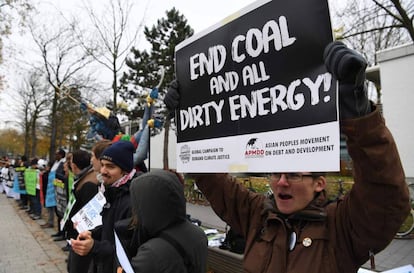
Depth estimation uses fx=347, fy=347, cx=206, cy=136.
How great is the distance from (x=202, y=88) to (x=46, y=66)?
24743mm

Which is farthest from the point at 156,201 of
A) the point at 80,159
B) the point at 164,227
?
the point at 80,159

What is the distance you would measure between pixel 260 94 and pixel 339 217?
639mm

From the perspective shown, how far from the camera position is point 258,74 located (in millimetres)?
1628

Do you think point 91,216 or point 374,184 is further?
point 91,216

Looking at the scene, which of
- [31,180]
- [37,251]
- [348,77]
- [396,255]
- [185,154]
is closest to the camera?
[348,77]

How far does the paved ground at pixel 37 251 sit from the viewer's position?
18.4ft

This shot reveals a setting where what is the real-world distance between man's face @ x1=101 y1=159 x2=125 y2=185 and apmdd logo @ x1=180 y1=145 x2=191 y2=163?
3.50 feet

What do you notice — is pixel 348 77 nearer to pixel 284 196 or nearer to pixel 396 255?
pixel 284 196

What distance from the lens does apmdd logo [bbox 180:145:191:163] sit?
204cm

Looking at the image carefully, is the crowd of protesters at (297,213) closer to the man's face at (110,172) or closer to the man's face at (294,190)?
the man's face at (294,190)

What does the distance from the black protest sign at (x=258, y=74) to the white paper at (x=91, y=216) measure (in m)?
1.29

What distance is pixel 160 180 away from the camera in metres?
1.96

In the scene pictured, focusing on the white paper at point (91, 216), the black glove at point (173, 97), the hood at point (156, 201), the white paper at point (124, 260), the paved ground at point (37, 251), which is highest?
the black glove at point (173, 97)

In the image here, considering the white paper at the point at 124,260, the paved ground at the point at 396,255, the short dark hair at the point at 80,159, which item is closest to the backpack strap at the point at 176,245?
the white paper at the point at 124,260
